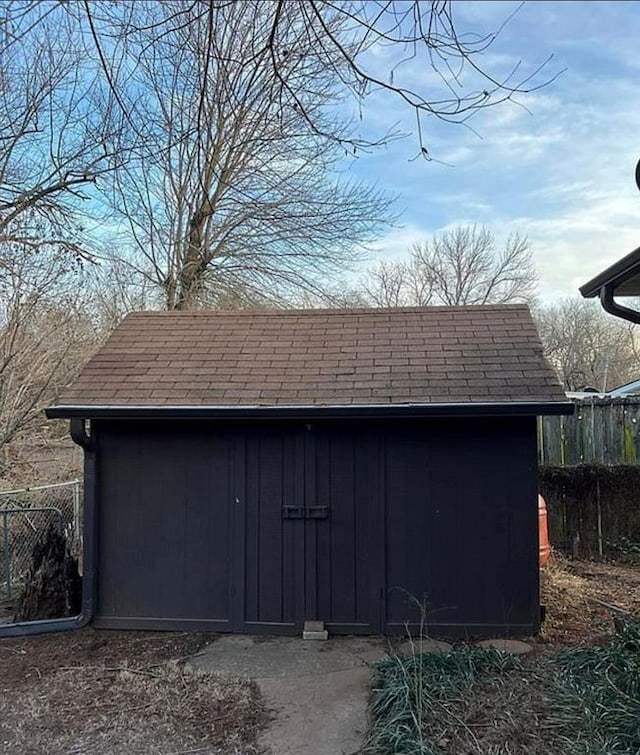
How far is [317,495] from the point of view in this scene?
5422 mm

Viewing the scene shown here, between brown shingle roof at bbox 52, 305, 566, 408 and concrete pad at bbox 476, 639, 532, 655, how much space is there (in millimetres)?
1791

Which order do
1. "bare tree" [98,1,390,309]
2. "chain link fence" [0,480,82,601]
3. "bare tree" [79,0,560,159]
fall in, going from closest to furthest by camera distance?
"bare tree" [79,0,560,159] → "chain link fence" [0,480,82,601] → "bare tree" [98,1,390,309]

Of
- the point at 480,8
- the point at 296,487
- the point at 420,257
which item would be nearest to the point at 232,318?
the point at 296,487

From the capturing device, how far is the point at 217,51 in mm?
3027

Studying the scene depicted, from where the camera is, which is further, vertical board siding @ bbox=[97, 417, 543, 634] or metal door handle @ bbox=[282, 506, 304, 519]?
metal door handle @ bbox=[282, 506, 304, 519]

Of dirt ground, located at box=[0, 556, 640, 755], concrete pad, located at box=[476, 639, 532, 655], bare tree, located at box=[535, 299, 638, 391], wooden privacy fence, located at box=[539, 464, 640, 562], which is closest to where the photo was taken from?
dirt ground, located at box=[0, 556, 640, 755]

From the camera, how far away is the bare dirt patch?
140 inches

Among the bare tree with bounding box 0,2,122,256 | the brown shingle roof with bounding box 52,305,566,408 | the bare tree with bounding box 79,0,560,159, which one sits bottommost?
the brown shingle roof with bounding box 52,305,566,408

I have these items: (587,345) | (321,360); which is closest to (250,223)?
(321,360)

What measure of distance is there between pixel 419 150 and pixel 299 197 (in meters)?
9.99

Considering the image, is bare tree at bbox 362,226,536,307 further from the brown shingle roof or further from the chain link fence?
the brown shingle roof

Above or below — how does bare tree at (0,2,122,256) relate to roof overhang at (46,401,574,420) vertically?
above

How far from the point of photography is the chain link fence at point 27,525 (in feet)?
22.2

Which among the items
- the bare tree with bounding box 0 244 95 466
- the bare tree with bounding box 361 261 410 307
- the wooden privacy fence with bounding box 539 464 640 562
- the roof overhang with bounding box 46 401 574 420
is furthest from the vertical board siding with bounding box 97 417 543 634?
the bare tree with bounding box 361 261 410 307
